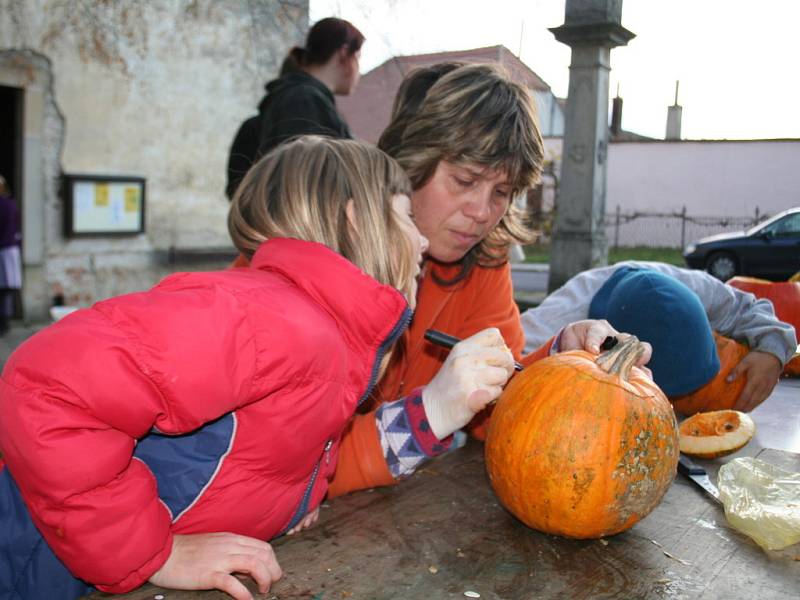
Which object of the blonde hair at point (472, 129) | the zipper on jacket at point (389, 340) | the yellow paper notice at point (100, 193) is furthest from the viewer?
the yellow paper notice at point (100, 193)

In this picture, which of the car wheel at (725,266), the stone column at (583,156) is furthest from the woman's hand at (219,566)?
the stone column at (583,156)

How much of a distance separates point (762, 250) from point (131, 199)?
6738mm

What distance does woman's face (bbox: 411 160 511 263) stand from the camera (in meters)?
1.92

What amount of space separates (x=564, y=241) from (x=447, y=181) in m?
5.59

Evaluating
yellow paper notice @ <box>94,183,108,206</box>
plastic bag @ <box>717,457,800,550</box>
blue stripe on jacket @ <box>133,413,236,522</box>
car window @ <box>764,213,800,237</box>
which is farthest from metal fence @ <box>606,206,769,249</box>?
yellow paper notice @ <box>94,183,108,206</box>

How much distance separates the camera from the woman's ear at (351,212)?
1.44 metres

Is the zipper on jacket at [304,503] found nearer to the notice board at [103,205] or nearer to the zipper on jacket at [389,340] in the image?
the zipper on jacket at [389,340]

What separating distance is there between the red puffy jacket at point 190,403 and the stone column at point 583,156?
615cm

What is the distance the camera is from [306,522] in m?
1.34

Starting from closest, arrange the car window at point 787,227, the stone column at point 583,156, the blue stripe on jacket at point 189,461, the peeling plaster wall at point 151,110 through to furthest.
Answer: the blue stripe on jacket at point 189,461 → the car window at point 787,227 → the stone column at point 583,156 → the peeling plaster wall at point 151,110

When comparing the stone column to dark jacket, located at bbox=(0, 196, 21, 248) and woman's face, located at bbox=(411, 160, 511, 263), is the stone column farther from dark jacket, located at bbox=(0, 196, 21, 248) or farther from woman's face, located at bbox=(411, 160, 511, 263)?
woman's face, located at bbox=(411, 160, 511, 263)

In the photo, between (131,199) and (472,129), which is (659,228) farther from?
(472,129)

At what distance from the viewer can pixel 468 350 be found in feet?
4.97

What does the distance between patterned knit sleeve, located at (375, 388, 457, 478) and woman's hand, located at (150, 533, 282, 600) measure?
451 millimetres
